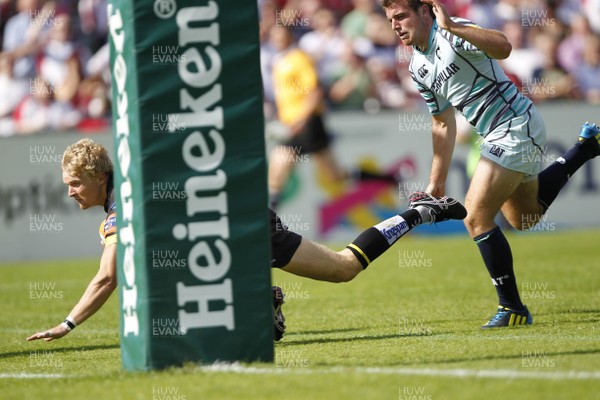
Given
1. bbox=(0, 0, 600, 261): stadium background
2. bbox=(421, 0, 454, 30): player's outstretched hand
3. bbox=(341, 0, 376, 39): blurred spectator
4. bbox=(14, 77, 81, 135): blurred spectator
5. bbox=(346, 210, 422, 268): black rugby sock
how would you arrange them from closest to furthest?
bbox=(421, 0, 454, 30): player's outstretched hand
bbox=(346, 210, 422, 268): black rugby sock
bbox=(0, 0, 600, 261): stadium background
bbox=(14, 77, 81, 135): blurred spectator
bbox=(341, 0, 376, 39): blurred spectator

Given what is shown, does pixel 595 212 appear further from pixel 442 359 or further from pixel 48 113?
pixel 442 359

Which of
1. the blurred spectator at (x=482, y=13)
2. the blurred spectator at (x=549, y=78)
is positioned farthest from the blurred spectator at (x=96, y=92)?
the blurred spectator at (x=549, y=78)

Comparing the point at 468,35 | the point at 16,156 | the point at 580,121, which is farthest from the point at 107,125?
→ the point at 468,35

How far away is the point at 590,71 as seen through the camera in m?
18.1

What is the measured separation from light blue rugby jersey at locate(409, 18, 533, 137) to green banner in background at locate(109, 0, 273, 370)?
242 centimetres

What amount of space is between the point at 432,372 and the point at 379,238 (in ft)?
7.06

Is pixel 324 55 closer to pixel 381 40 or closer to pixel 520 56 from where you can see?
pixel 381 40

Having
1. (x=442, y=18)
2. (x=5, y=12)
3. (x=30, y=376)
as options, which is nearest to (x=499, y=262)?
(x=442, y=18)

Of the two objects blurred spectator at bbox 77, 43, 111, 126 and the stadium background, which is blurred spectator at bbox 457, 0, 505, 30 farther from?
blurred spectator at bbox 77, 43, 111, 126

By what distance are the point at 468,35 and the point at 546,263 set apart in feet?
18.6

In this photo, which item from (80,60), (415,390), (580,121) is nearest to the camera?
(415,390)

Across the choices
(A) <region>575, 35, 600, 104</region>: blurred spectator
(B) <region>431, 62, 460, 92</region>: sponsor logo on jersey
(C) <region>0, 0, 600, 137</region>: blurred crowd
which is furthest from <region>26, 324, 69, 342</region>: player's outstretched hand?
(A) <region>575, 35, 600, 104</region>: blurred spectator

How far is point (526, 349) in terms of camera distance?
6.12 m

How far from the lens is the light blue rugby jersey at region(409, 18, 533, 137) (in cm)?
764
